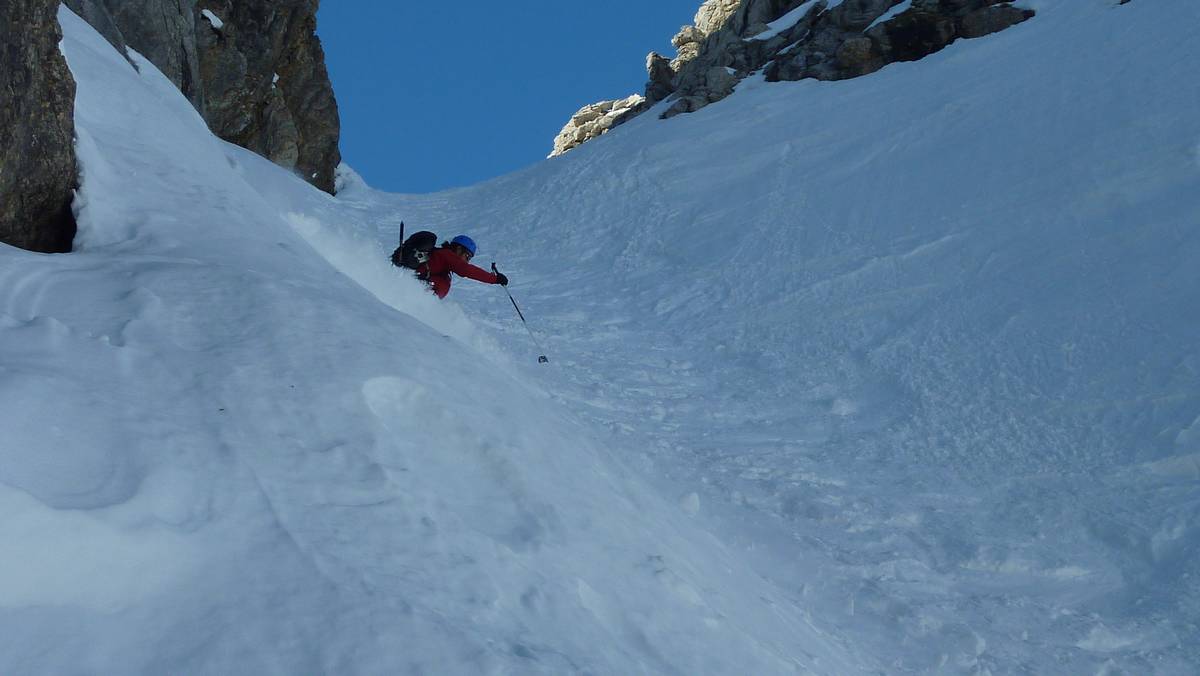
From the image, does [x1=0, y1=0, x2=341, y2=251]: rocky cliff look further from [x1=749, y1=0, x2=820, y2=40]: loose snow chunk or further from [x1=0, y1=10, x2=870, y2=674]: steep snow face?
[x1=749, y1=0, x2=820, y2=40]: loose snow chunk

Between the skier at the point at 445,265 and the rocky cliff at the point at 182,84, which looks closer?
the rocky cliff at the point at 182,84

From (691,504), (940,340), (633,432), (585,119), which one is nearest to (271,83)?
(940,340)

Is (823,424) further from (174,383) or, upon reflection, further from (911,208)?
(911,208)

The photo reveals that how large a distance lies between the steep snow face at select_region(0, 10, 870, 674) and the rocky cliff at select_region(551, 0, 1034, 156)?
22362 mm

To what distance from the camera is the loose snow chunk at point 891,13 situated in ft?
89.0

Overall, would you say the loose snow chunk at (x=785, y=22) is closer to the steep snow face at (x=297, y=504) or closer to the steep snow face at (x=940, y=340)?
the steep snow face at (x=940, y=340)

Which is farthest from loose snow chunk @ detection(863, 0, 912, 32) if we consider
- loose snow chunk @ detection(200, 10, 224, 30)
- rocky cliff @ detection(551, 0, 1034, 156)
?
loose snow chunk @ detection(200, 10, 224, 30)

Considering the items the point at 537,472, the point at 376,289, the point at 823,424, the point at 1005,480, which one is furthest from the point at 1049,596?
the point at 376,289

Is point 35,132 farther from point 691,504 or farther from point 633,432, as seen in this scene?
point 691,504

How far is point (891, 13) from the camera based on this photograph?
27.7 metres

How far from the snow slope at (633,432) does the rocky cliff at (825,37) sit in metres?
10.2

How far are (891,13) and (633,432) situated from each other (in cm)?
2381

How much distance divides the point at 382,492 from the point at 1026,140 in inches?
574

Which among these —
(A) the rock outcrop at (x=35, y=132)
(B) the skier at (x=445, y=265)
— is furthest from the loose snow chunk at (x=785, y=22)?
(A) the rock outcrop at (x=35, y=132)
